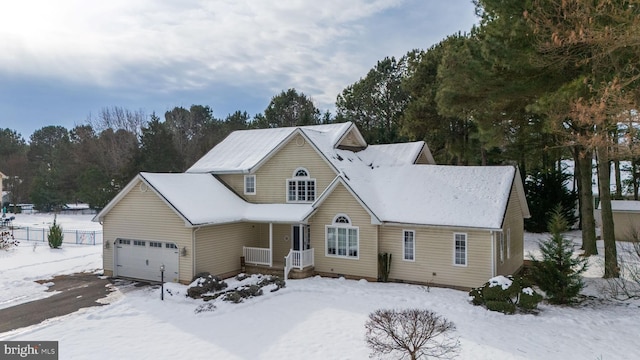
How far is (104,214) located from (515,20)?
18.5 meters

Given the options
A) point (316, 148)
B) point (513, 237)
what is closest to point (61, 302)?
point (316, 148)

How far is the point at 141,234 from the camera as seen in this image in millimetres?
17406

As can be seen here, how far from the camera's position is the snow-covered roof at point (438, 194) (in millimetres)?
15348

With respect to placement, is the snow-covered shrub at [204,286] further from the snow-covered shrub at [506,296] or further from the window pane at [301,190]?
the snow-covered shrub at [506,296]

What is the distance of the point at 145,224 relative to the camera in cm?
1728

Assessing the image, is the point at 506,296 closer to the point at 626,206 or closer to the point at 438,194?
the point at 438,194

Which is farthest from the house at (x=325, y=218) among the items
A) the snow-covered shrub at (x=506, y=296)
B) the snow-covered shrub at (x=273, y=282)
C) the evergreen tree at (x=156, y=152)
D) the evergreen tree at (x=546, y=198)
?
the evergreen tree at (x=156, y=152)

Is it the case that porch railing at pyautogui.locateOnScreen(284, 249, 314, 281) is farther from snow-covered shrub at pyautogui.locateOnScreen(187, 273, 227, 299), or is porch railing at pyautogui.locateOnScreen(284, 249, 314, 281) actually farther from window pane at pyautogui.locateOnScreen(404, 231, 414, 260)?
window pane at pyautogui.locateOnScreen(404, 231, 414, 260)

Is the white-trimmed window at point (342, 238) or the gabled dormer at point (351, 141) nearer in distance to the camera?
the white-trimmed window at point (342, 238)

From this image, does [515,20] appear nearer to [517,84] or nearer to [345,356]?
[517,84]

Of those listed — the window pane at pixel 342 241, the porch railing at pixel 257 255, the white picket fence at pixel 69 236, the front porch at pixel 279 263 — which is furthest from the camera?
the white picket fence at pixel 69 236

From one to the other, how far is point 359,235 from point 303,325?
6.12m

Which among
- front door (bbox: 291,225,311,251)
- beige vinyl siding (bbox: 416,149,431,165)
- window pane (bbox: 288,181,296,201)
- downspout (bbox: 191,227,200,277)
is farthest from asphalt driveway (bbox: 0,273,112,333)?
beige vinyl siding (bbox: 416,149,431,165)

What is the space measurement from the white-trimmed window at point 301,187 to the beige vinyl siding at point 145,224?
532cm
